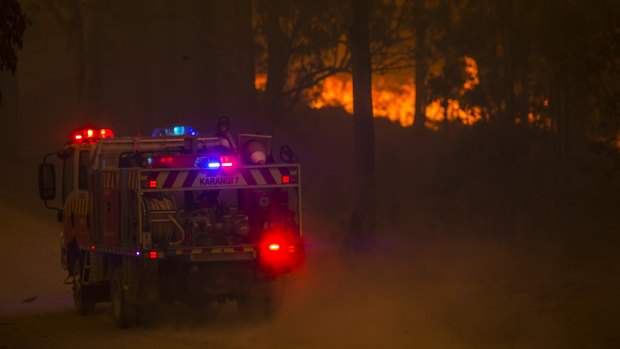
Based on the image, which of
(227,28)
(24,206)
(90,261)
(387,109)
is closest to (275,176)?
(90,261)

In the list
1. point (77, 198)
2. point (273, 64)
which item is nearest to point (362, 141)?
point (77, 198)

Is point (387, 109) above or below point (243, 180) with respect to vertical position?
above

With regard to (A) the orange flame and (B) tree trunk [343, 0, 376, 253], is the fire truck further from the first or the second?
(A) the orange flame

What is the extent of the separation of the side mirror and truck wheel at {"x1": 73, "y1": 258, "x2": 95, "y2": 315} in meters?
1.13

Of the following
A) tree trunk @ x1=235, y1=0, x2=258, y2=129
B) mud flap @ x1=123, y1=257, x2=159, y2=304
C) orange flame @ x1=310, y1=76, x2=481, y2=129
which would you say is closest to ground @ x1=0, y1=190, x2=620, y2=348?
mud flap @ x1=123, y1=257, x2=159, y2=304

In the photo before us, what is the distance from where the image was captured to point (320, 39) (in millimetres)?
30031

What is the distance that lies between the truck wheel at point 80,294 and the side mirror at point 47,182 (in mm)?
1133

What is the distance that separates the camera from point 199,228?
1153 cm

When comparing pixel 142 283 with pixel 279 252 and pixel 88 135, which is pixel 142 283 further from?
pixel 88 135

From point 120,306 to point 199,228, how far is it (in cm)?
153

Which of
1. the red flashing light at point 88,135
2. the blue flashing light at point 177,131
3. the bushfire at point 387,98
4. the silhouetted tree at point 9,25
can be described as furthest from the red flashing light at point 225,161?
the bushfire at point 387,98

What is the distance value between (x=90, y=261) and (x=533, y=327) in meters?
6.17

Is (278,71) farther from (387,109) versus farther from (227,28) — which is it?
(387,109)

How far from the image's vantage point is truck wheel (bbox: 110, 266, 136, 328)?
38.7ft
